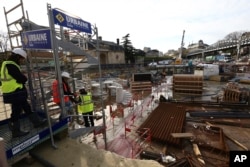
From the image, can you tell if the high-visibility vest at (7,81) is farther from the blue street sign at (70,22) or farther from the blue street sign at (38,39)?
the blue street sign at (70,22)

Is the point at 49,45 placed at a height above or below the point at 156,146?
above

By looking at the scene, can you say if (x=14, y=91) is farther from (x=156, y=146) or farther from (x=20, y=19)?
(x=156, y=146)

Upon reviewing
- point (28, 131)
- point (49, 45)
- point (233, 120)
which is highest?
point (49, 45)

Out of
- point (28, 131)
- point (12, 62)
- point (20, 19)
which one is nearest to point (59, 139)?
point (28, 131)

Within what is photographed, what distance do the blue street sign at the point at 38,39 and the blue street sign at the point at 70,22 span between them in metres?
0.44

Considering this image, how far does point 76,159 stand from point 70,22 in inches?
133

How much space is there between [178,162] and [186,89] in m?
14.5

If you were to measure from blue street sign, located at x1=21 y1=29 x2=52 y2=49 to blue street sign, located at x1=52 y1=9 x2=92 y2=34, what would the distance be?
444mm

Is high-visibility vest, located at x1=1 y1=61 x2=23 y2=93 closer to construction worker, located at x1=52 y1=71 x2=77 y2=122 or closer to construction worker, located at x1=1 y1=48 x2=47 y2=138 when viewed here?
construction worker, located at x1=1 y1=48 x2=47 y2=138

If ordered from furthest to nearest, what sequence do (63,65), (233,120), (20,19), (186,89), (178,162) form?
1. (186,89)
2. (233,120)
3. (63,65)
4. (178,162)
5. (20,19)

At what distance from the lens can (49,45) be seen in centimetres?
405

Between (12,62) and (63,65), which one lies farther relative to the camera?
(63,65)

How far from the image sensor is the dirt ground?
3391 mm

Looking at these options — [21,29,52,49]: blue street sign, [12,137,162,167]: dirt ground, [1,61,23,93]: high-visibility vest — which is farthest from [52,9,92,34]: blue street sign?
[12,137,162,167]: dirt ground
